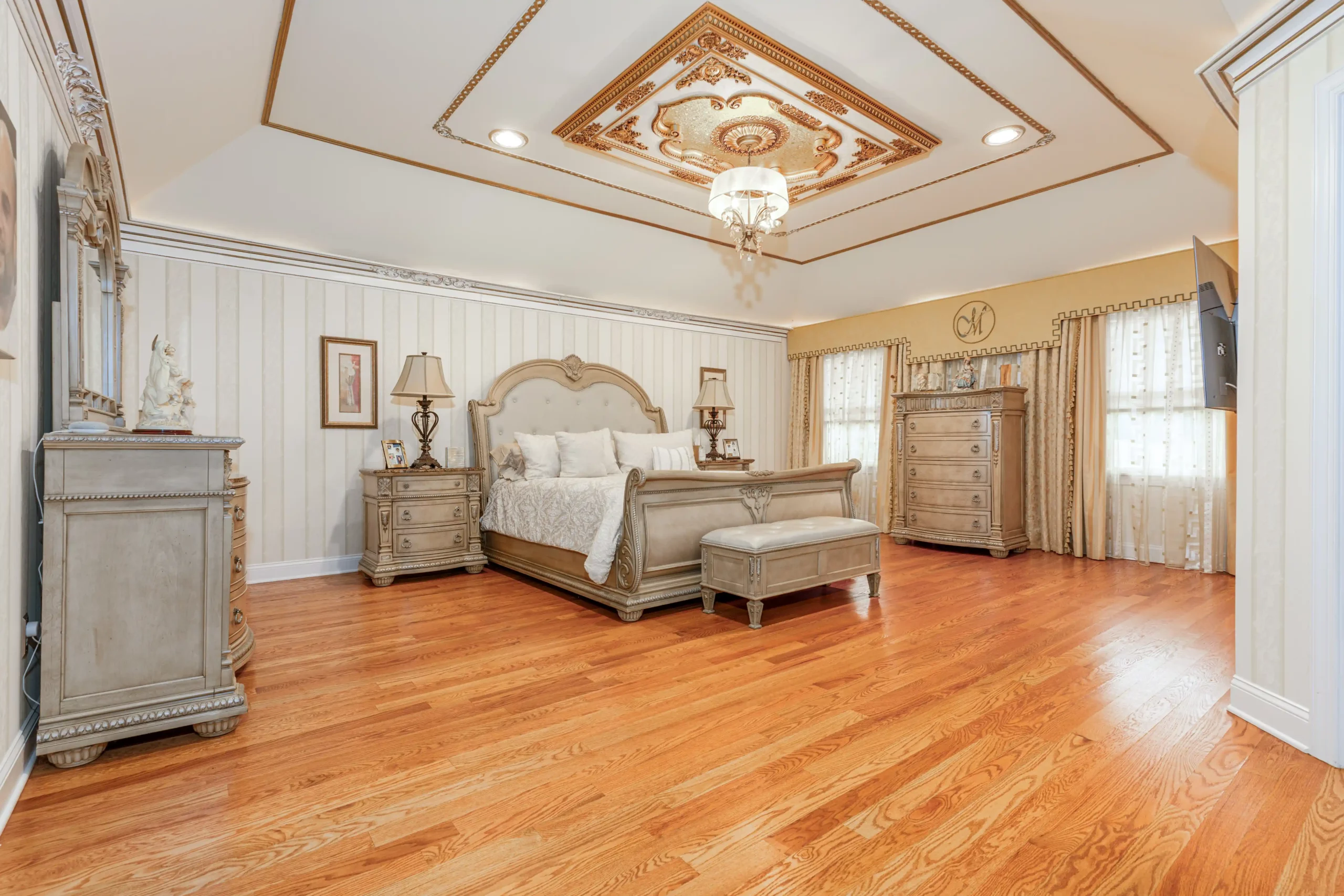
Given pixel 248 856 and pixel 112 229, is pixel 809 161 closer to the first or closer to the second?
pixel 112 229

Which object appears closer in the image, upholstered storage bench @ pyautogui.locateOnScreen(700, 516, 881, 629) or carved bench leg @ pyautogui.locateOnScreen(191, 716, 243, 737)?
carved bench leg @ pyautogui.locateOnScreen(191, 716, 243, 737)

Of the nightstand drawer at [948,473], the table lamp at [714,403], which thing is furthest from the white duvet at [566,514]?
the nightstand drawer at [948,473]

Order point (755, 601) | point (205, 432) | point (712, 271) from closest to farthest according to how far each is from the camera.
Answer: point (755, 601) → point (205, 432) → point (712, 271)

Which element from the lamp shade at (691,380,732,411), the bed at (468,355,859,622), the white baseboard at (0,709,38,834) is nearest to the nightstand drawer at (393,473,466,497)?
the bed at (468,355,859,622)

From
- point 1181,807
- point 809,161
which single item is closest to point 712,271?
point 809,161

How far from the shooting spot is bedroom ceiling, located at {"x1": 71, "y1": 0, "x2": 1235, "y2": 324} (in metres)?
2.88

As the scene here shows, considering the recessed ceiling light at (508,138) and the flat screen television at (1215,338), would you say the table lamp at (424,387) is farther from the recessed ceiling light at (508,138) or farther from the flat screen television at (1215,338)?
the flat screen television at (1215,338)

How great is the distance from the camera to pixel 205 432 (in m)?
4.41

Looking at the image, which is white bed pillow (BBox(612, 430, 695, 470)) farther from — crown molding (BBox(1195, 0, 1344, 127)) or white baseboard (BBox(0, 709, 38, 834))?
crown molding (BBox(1195, 0, 1344, 127))

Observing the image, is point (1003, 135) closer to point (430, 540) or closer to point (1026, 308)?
point (1026, 308)

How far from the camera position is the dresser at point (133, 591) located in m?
1.96

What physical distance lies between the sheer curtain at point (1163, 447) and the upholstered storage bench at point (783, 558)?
2.74 m

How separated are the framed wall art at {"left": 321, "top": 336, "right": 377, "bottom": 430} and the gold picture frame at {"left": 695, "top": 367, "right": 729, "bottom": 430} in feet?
11.0

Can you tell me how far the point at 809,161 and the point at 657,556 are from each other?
9.82ft
